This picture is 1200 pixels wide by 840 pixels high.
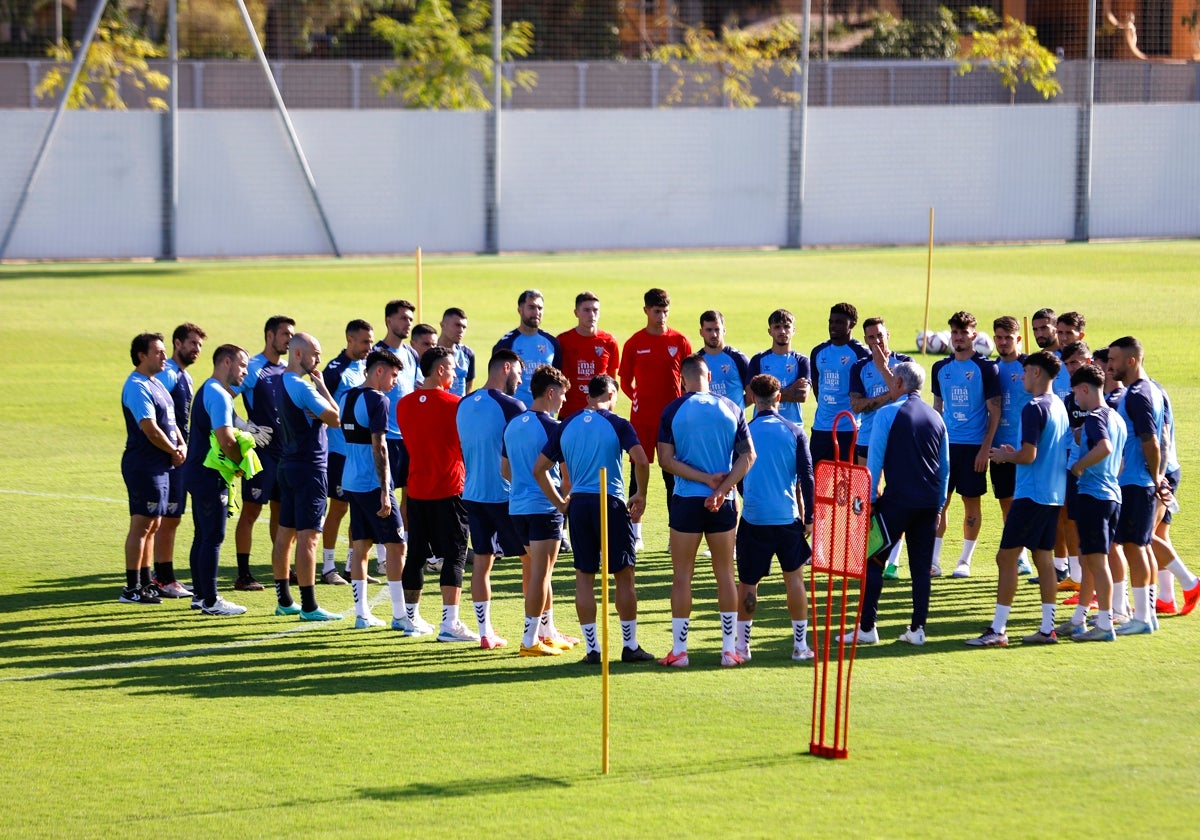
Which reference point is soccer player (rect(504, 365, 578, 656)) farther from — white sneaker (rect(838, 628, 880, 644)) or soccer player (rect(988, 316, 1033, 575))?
soccer player (rect(988, 316, 1033, 575))

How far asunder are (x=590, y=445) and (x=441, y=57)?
34.5 metres

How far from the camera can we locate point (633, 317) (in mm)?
29078

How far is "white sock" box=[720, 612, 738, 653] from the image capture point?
10656 millimetres

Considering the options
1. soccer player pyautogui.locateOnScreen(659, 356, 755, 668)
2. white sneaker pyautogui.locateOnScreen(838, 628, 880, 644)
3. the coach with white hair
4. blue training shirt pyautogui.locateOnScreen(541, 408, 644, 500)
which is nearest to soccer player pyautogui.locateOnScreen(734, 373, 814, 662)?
soccer player pyautogui.locateOnScreen(659, 356, 755, 668)

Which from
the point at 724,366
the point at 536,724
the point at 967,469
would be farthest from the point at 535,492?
the point at 967,469

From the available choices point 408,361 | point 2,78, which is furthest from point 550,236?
point 408,361

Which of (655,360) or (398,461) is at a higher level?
(655,360)

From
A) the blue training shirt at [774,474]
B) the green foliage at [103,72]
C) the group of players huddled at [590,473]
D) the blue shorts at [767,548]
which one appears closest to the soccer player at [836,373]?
the group of players huddled at [590,473]

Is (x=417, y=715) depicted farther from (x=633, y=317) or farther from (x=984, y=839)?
(x=633, y=317)

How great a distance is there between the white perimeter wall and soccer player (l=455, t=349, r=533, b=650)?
99.3ft

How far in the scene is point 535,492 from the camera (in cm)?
1089

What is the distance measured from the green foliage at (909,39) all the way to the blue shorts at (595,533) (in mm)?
47282

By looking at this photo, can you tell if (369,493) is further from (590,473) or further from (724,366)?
(724,366)

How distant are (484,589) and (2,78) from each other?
40.5m
